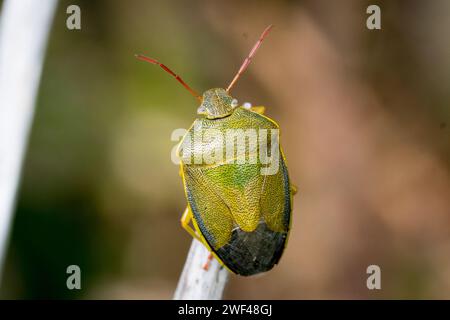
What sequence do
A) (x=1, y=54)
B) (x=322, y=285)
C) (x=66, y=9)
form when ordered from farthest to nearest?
(x=322, y=285) → (x=66, y=9) → (x=1, y=54)

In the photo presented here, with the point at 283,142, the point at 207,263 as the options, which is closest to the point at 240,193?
the point at 207,263

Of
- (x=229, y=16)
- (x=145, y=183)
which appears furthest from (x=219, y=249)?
(x=229, y=16)

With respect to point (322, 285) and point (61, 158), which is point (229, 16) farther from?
point (322, 285)

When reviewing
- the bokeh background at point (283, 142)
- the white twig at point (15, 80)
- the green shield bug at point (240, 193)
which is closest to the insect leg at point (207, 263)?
the green shield bug at point (240, 193)

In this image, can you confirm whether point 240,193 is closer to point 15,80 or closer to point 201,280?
point 201,280

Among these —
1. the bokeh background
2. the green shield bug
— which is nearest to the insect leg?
the green shield bug

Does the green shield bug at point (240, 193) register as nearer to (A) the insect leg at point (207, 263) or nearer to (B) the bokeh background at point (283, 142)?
(A) the insect leg at point (207, 263)
